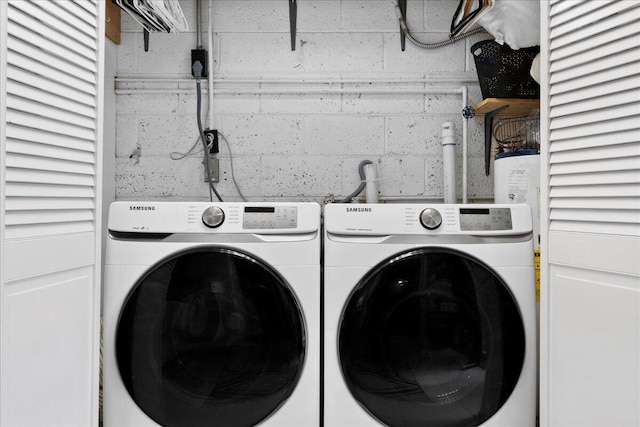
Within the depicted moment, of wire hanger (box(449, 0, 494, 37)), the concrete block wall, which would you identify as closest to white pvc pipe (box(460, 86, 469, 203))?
the concrete block wall

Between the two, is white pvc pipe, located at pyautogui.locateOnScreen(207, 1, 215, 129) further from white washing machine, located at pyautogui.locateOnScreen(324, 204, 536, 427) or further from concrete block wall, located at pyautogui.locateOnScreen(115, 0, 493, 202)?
white washing machine, located at pyautogui.locateOnScreen(324, 204, 536, 427)

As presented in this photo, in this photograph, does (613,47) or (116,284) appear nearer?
(613,47)

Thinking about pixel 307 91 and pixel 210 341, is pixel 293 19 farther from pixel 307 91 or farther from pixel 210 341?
pixel 210 341

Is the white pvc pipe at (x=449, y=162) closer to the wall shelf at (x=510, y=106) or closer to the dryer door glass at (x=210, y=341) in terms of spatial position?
the wall shelf at (x=510, y=106)

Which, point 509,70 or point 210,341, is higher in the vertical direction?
point 509,70

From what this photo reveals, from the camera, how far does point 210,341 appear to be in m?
1.24

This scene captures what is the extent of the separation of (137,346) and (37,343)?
33 centimetres

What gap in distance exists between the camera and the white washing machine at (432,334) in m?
1.25

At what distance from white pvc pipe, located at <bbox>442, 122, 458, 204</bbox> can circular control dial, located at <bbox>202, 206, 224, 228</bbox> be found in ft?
3.37

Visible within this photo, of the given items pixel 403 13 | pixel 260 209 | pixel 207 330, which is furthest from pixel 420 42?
pixel 207 330

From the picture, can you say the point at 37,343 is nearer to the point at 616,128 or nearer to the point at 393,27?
the point at 616,128

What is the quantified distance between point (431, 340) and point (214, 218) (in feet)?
2.46

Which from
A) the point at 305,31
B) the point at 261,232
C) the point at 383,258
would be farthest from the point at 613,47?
the point at 305,31

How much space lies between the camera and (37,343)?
95 cm
